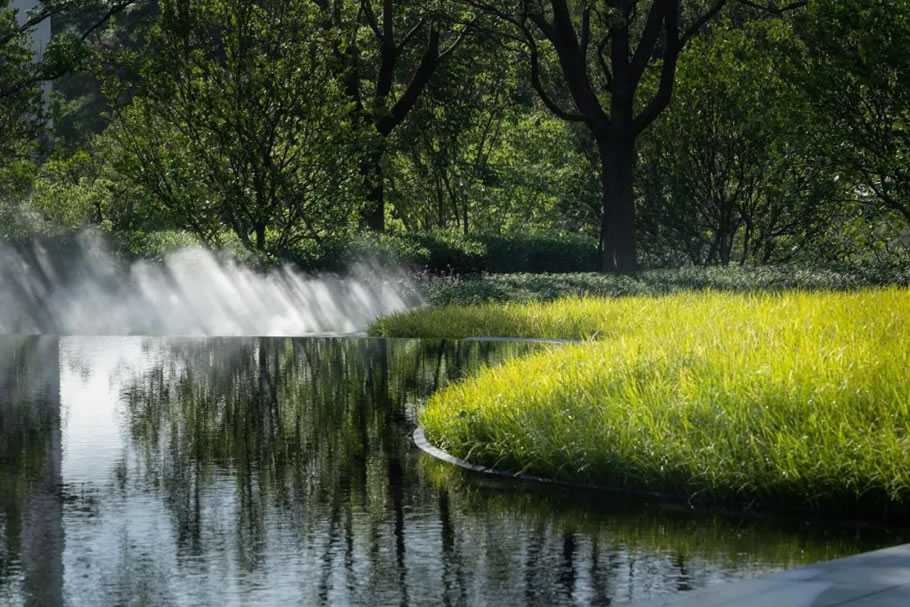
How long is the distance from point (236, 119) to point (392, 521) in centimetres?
1830

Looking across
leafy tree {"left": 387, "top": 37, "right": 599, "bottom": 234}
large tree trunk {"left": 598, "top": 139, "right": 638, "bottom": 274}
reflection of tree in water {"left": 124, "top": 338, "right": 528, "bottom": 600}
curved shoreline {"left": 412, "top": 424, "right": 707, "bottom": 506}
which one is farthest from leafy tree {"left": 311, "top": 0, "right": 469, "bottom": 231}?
curved shoreline {"left": 412, "top": 424, "right": 707, "bottom": 506}

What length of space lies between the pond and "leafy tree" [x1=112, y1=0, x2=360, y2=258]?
42.4 ft

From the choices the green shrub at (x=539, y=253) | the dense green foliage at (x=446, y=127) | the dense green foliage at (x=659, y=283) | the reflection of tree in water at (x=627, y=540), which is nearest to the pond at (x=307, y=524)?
the reflection of tree in water at (x=627, y=540)

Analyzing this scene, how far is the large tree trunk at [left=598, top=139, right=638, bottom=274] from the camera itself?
95.2 ft

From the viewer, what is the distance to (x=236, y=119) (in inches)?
965

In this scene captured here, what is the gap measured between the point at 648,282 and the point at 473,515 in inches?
678

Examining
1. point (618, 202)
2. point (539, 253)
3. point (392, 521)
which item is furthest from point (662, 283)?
point (392, 521)

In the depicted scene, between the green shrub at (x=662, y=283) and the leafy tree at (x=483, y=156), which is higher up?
the leafy tree at (x=483, y=156)

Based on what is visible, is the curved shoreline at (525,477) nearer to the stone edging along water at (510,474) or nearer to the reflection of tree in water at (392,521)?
the stone edging along water at (510,474)

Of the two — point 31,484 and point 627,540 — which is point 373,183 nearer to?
point 31,484

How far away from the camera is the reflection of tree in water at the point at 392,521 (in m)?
5.88

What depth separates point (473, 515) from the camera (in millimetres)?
7422

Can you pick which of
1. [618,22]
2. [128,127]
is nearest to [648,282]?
[618,22]

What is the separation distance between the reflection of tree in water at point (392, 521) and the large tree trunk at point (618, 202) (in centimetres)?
1741
